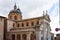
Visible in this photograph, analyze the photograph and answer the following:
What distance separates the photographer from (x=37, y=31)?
20938 millimetres

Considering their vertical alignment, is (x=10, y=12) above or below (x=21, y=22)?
above

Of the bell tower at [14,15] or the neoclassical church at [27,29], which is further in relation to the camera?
the bell tower at [14,15]

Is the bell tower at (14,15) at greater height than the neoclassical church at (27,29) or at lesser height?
greater

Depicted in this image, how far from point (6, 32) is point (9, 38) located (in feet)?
4.94

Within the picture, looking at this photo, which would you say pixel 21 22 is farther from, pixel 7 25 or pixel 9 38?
pixel 9 38

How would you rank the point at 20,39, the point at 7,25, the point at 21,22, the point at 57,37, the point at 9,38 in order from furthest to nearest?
the point at 57,37, the point at 21,22, the point at 7,25, the point at 9,38, the point at 20,39

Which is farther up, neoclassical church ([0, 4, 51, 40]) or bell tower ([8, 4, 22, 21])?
bell tower ([8, 4, 22, 21])

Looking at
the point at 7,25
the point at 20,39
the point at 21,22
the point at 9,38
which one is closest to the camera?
the point at 20,39

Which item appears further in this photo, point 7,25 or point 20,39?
point 7,25

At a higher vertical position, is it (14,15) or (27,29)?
(14,15)

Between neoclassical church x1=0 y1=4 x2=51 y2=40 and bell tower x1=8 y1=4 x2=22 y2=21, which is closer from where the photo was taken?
neoclassical church x1=0 y1=4 x2=51 y2=40

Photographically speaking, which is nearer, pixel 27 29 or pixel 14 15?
pixel 27 29

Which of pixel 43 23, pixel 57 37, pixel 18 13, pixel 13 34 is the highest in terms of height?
pixel 18 13

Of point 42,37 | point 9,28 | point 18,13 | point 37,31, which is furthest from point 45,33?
point 18,13
